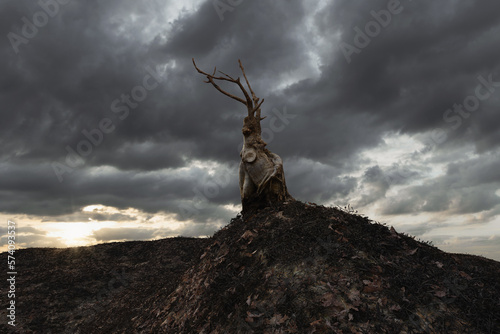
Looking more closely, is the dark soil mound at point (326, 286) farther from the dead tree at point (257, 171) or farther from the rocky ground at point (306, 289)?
the dead tree at point (257, 171)

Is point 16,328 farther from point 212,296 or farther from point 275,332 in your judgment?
point 275,332

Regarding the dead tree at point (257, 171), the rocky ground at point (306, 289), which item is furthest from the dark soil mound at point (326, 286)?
the dead tree at point (257, 171)

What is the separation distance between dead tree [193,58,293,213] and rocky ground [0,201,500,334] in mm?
665

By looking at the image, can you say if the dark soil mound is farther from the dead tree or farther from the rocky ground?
the dead tree

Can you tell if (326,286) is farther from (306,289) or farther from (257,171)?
(257,171)

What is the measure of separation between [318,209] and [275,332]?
4.76 metres

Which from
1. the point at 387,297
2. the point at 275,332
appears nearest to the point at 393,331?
the point at 387,297

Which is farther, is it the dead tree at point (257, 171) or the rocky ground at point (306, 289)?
the dead tree at point (257, 171)

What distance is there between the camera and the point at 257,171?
11.0m

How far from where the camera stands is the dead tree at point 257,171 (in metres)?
11.0

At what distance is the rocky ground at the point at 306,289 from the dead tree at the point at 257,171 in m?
0.66

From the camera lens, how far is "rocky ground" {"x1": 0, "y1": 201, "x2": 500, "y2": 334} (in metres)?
6.16

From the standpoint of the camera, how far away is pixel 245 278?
7633 millimetres

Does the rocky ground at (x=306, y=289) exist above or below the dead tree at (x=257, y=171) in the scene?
below
